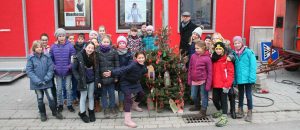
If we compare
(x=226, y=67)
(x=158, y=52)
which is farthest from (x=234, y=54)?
(x=158, y=52)

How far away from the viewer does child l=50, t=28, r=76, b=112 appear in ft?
20.1

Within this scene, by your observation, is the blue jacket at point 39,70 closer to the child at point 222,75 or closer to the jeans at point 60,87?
the jeans at point 60,87

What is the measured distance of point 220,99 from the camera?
6129 mm

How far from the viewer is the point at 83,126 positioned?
5715 mm

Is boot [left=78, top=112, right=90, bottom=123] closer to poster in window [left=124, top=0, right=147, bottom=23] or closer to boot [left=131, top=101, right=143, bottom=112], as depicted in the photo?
boot [left=131, top=101, right=143, bottom=112]

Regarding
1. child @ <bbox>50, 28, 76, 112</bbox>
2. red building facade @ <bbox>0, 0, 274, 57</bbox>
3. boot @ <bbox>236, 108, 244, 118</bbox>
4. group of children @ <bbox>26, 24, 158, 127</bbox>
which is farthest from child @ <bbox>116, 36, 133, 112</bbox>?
red building facade @ <bbox>0, 0, 274, 57</bbox>

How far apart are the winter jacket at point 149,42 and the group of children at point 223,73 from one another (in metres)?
1.14

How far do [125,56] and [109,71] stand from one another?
0.44m

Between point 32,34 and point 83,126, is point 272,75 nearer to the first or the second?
point 83,126

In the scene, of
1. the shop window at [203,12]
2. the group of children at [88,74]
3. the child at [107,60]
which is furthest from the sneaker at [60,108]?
the shop window at [203,12]

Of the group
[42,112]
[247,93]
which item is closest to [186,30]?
[247,93]

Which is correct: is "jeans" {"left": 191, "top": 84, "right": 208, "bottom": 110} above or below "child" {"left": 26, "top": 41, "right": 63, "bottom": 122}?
below

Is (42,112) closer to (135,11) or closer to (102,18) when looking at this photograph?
(102,18)

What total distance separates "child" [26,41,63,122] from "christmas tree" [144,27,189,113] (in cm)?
178
